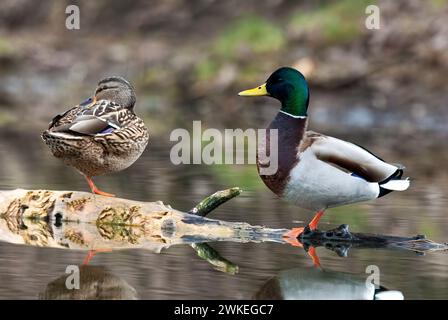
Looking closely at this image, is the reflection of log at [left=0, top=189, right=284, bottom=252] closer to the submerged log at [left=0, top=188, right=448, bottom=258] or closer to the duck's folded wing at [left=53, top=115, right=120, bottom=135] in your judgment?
the submerged log at [left=0, top=188, right=448, bottom=258]

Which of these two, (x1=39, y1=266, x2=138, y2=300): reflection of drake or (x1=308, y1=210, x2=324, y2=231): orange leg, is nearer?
(x1=39, y1=266, x2=138, y2=300): reflection of drake

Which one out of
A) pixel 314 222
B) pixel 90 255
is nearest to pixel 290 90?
pixel 314 222

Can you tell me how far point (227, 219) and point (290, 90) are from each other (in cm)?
145

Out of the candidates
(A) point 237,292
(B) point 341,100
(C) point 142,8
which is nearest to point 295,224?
(A) point 237,292

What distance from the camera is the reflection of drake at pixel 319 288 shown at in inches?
273

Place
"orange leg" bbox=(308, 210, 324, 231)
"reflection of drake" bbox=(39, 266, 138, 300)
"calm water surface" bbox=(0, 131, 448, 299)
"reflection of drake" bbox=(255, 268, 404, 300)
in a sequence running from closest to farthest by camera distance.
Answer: "reflection of drake" bbox=(39, 266, 138, 300)
"reflection of drake" bbox=(255, 268, 404, 300)
"calm water surface" bbox=(0, 131, 448, 299)
"orange leg" bbox=(308, 210, 324, 231)

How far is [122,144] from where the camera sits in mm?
9156

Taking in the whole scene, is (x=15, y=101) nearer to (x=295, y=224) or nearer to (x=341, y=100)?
(x=341, y=100)

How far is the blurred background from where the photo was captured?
26.3 feet

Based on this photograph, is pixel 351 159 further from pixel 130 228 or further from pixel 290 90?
pixel 130 228

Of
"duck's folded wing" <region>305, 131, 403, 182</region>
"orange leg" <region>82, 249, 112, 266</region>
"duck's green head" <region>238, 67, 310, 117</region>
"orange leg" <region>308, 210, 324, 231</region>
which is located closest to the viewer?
"orange leg" <region>82, 249, 112, 266</region>

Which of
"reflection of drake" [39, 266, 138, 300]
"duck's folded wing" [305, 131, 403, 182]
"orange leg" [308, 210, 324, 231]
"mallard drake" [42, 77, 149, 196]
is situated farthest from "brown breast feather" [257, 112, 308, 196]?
"reflection of drake" [39, 266, 138, 300]

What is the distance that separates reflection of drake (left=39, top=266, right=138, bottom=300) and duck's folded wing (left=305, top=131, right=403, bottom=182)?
2.17 m

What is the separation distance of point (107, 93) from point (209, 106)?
43.3 feet
